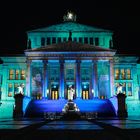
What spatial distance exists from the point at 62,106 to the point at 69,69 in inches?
605

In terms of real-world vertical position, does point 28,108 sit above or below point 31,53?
below

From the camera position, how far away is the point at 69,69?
231ft

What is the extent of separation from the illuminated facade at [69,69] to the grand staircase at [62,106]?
7112 mm

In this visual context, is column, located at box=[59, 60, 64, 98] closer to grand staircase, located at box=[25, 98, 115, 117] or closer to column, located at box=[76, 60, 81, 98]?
column, located at box=[76, 60, 81, 98]

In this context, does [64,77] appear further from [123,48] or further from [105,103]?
[123,48]

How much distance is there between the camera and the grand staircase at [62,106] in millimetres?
52344

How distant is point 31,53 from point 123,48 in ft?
81.3

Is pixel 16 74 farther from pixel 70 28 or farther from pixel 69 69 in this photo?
pixel 70 28

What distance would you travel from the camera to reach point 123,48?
7888 cm

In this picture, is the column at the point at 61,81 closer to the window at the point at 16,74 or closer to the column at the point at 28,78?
the column at the point at 28,78

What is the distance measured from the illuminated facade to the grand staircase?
7.11 meters

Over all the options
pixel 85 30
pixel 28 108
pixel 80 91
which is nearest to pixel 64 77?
pixel 80 91

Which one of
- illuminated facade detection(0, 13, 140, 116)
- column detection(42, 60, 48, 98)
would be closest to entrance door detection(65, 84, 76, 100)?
illuminated facade detection(0, 13, 140, 116)

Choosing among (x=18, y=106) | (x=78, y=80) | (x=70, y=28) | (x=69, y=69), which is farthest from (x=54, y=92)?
(x=18, y=106)
